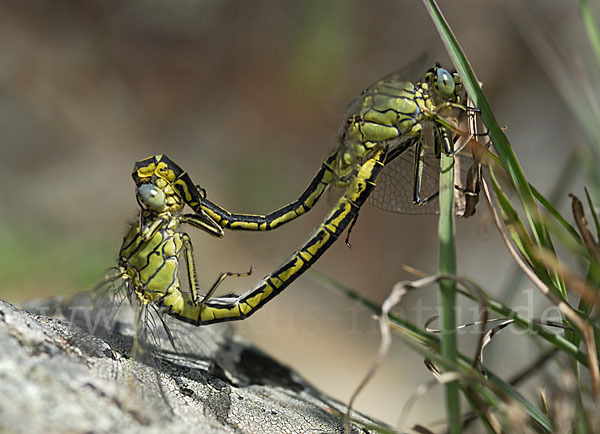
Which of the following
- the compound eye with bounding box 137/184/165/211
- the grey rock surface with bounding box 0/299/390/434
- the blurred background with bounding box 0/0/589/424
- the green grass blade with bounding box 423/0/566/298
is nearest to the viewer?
the grey rock surface with bounding box 0/299/390/434

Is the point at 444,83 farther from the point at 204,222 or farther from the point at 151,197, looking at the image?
the point at 151,197

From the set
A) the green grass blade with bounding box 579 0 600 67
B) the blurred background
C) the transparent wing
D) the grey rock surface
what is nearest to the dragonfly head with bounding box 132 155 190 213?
the grey rock surface

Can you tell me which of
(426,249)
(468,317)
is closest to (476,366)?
(468,317)

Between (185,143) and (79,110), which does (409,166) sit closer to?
(185,143)

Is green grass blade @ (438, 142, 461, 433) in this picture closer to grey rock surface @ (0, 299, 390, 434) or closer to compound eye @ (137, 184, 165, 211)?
grey rock surface @ (0, 299, 390, 434)

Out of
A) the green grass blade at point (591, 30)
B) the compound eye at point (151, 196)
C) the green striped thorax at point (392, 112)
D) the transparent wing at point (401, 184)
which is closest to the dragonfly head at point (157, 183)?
the compound eye at point (151, 196)

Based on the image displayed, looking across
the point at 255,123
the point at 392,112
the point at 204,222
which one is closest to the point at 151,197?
the point at 204,222
